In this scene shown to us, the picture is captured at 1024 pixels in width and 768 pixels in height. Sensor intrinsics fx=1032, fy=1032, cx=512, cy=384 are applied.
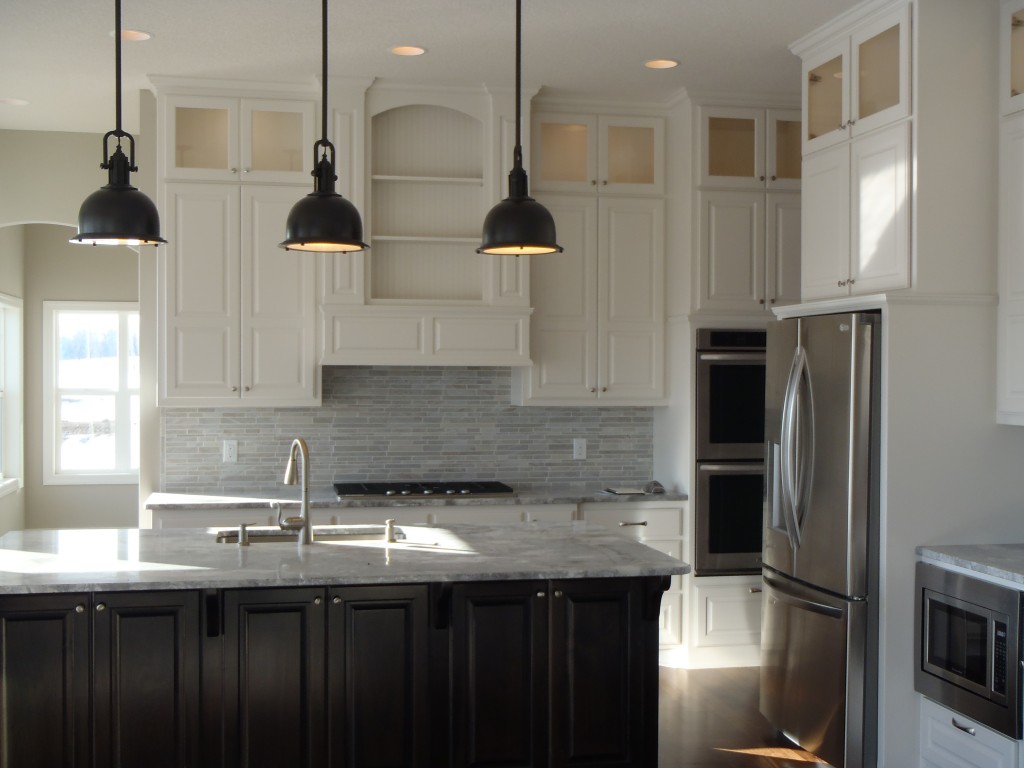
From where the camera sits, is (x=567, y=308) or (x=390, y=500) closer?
(x=390, y=500)

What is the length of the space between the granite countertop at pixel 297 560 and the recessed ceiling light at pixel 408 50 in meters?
2.25

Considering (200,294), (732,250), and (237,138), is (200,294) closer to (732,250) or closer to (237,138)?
(237,138)

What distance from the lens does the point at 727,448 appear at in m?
5.41

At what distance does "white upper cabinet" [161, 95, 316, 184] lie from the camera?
5172 millimetres

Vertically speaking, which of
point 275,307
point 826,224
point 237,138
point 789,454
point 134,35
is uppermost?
point 134,35

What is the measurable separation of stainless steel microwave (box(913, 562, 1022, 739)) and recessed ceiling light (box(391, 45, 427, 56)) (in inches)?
121

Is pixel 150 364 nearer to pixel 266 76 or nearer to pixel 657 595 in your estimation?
pixel 266 76

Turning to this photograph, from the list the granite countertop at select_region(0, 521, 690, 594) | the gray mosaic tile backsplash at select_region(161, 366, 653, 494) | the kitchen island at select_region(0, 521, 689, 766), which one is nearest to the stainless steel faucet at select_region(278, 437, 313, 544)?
the granite countertop at select_region(0, 521, 690, 594)

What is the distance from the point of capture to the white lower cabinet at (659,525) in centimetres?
540

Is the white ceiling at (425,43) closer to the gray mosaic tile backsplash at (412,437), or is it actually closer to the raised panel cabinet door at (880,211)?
the raised panel cabinet door at (880,211)

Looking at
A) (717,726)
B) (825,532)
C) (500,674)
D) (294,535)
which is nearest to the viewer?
(500,674)

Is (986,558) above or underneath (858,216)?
underneath

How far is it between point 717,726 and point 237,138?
12.0 feet

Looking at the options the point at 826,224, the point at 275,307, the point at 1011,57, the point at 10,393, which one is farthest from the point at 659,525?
the point at 10,393
